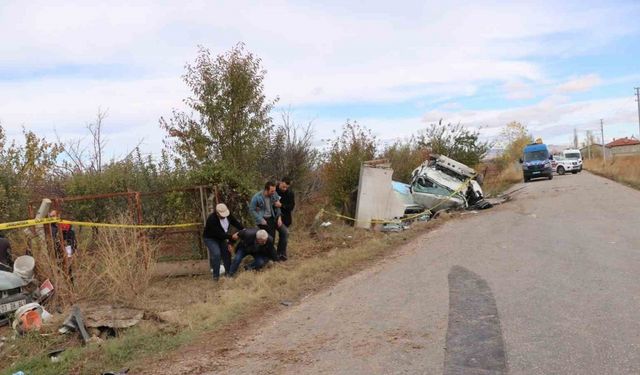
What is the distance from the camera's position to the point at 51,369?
18.2 ft

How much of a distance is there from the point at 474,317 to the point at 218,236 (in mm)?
5165

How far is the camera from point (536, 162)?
116 feet

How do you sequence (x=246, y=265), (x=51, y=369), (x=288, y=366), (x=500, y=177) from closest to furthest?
(x=288, y=366) → (x=51, y=369) → (x=246, y=265) → (x=500, y=177)

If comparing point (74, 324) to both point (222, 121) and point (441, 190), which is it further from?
point (441, 190)

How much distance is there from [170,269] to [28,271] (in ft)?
9.59

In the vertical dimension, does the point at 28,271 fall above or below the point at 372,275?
above

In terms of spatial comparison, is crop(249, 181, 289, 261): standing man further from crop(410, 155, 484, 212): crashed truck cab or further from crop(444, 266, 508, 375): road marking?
crop(410, 155, 484, 212): crashed truck cab

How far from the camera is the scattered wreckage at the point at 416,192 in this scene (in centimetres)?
1700

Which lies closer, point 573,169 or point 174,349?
point 174,349

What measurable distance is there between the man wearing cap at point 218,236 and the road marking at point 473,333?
410cm

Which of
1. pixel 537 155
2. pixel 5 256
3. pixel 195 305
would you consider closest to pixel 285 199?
pixel 195 305

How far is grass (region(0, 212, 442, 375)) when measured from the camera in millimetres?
5773

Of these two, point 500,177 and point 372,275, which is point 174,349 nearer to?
point 372,275

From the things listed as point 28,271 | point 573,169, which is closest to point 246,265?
point 28,271
